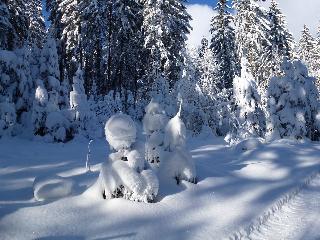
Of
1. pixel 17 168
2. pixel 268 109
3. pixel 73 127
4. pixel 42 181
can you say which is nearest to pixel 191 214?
pixel 42 181

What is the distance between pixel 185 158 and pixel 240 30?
3186 cm

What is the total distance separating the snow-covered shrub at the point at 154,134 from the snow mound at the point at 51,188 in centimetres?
279

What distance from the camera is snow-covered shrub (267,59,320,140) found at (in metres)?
26.2

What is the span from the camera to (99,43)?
127ft

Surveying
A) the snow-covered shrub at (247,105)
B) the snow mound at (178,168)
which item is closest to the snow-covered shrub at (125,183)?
the snow mound at (178,168)

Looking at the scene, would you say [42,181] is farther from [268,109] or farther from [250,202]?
[268,109]

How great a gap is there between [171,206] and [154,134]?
2.71m

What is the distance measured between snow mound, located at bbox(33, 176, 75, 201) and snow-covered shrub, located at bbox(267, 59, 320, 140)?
19.5m

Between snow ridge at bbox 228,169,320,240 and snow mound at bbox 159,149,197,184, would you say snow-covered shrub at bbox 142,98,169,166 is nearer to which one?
snow mound at bbox 159,149,197,184

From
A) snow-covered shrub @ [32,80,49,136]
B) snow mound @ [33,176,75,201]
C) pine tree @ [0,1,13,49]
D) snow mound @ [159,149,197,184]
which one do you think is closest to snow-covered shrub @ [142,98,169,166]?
snow mound @ [159,149,197,184]

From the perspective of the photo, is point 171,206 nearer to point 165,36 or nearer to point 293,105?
point 293,105

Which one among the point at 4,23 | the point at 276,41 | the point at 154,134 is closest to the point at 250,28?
the point at 276,41

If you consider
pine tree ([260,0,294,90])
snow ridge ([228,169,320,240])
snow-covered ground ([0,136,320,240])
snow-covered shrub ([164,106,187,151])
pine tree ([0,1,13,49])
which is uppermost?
pine tree ([260,0,294,90])

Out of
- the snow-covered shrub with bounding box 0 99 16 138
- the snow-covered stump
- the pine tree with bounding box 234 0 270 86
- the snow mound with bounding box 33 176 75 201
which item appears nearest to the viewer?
the snow mound with bounding box 33 176 75 201
